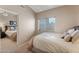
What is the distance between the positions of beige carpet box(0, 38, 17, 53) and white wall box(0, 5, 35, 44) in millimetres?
102

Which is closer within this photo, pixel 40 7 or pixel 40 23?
pixel 40 7

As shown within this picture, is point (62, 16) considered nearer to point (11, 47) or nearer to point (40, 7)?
point (40, 7)

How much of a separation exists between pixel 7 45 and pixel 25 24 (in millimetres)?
397

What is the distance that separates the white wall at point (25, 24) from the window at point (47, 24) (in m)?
0.12

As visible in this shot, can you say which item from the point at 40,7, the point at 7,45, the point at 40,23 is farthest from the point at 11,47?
the point at 40,7

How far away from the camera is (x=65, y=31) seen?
142 centimetres

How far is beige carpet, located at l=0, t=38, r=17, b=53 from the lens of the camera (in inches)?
50.9

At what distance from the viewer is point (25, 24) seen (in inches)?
57.0

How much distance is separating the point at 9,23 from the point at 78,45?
101 cm

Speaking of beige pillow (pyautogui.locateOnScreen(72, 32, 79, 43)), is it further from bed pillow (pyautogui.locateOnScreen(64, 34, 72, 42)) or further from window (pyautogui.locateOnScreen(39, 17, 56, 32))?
window (pyautogui.locateOnScreen(39, 17, 56, 32))

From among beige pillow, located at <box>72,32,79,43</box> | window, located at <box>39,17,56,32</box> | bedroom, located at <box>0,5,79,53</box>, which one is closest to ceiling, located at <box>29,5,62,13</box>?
bedroom, located at <box>0,5,79,53</box>
